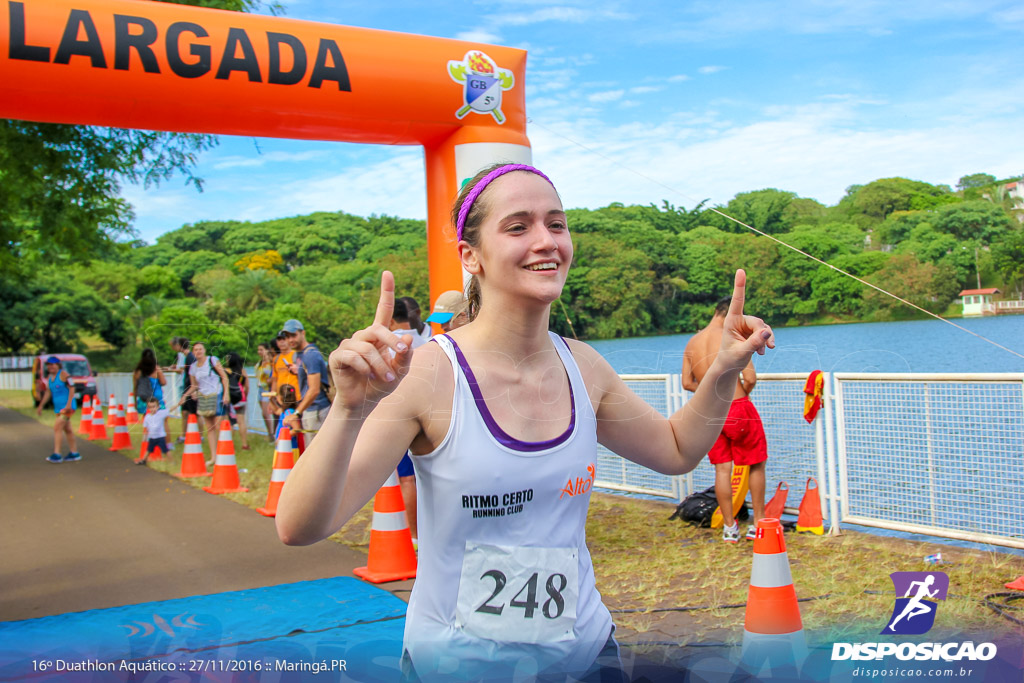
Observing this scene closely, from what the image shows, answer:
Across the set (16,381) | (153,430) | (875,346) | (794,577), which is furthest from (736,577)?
(16,381)

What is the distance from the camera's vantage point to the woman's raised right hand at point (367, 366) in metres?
1.24

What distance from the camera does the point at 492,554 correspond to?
59.7 inches

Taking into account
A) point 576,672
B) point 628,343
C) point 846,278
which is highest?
point 846,278

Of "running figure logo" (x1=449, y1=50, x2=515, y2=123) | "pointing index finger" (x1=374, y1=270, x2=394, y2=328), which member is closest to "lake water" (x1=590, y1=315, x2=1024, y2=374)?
"pointing index finger" (x1=374, y1=270, x2=394, y2=328)

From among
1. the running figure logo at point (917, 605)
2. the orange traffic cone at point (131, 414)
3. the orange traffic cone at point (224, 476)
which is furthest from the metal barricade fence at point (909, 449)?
the orange traffic cone at point (131, 414)

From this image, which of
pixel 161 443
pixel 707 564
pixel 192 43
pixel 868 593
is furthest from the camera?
pixel 161 443

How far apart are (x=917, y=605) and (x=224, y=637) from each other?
326 centimetres

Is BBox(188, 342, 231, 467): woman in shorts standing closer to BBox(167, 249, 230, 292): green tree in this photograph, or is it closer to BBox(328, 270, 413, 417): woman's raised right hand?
BBox(167, 249, 230, 292): green tree

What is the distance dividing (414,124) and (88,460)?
9261 mm

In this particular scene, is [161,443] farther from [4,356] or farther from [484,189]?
[4,356]

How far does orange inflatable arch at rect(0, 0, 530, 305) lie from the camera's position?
4461 millimetres

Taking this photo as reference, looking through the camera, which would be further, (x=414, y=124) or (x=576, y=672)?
(x=414, y=124)

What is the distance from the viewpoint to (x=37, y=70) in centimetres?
440

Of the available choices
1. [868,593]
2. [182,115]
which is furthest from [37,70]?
[868,593]
